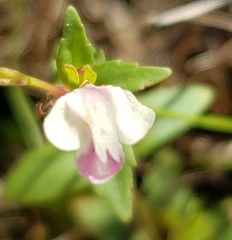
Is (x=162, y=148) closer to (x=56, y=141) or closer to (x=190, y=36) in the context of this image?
(x=190, y=36)

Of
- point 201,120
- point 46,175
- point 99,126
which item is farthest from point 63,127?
point 201,120

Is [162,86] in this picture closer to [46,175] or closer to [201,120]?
[201,120]

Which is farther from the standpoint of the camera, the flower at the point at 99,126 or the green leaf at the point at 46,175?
the green leaf at the point at 46,175

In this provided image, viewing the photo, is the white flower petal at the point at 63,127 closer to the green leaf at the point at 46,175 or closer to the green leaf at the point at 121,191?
the green leaf at the point at 121,191

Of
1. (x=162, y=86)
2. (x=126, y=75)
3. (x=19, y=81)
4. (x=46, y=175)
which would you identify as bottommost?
(x=162, y=86)

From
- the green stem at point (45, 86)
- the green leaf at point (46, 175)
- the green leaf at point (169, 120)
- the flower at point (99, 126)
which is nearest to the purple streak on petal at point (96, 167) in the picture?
the flower at point (99, 126)

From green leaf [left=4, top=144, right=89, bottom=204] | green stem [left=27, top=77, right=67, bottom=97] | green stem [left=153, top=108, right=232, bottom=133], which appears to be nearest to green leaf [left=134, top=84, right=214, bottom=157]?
green stem [left=153, top=108, right=232, bottom=133]
